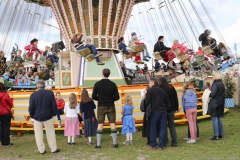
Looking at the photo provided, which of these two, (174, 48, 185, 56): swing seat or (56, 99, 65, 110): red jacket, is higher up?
(174, 48, 185, 56): swing seat

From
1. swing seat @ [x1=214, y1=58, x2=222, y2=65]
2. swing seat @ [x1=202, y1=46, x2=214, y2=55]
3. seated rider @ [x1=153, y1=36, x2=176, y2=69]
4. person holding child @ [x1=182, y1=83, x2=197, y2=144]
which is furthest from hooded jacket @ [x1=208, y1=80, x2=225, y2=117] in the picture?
swing seat @ [x1=214, y1=58, x2=222, y2=65]

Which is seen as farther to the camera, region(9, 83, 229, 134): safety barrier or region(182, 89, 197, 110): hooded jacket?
region(9, 83, 229, 134): safety barrier

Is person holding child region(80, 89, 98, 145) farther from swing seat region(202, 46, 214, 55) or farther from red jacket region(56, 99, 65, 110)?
swing seat region(202, 46, 214, 55)

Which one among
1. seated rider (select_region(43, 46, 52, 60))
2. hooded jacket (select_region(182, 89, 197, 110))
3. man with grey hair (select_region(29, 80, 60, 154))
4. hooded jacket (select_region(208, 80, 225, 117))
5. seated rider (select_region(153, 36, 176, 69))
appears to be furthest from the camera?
seated rider (select_region(43, 46, 52, 60))

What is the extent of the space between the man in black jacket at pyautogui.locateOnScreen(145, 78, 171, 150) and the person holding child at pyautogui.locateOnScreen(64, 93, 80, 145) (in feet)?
6.57

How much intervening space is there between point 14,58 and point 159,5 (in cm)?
686

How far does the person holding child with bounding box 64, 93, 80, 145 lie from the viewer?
24.4 feet

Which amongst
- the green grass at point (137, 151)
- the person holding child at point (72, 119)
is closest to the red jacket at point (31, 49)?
the green grass at point (137, 151)

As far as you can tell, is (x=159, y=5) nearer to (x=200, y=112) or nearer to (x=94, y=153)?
(x=200, y=112)

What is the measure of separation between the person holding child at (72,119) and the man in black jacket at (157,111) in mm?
2001

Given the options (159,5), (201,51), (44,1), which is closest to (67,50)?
(44,1)

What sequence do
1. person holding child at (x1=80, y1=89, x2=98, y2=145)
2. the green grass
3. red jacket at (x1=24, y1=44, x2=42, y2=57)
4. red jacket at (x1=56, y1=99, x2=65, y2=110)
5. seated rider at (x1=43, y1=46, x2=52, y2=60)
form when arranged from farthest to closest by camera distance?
1. seated rider at (x1=43, y1=46, x2=52, y2=60)
2. red jacket at (x1=24, y1=44, x2=42, y2=57)
3. red jacket at (x1=56, y1=99, x2=65, y2=110)
4. person holding child at (x1=80, y1=89, x2=98, y2=145)
5. the green grass

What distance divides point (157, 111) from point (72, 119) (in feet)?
7.71

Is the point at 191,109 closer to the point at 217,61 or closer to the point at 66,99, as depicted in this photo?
the point at 66,99
